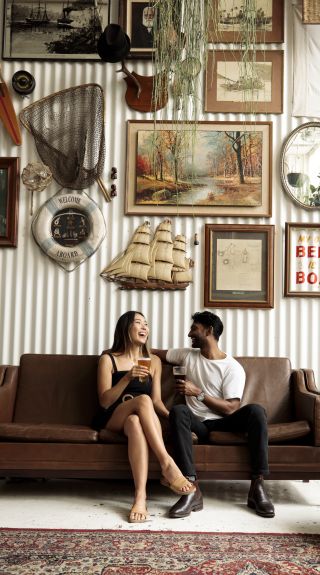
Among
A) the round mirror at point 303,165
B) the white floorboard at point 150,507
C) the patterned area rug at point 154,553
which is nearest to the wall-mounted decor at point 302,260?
the round mirror at point 303,165

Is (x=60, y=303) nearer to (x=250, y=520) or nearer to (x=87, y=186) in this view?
(x=87, y=186)

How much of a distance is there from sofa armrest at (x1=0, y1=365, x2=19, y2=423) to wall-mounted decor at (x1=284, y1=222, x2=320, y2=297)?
194cm

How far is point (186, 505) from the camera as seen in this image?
326 centimetres

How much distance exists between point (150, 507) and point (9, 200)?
8.07ft

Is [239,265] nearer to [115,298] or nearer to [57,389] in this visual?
[115,298]

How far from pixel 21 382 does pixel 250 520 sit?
1736mm

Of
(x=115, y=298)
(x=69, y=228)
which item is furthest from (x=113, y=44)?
(x=115, y=298)

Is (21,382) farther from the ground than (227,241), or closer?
closer

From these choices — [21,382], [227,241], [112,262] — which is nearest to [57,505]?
[21,382]

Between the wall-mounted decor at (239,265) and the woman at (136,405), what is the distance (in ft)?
2.78

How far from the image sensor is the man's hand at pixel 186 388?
3723mm

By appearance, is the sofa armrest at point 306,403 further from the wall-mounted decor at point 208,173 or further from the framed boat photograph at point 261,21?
the framed boat photograph at point 261,21

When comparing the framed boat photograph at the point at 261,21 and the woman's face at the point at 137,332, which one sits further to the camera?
the framed boat photograph at the point at 261,21

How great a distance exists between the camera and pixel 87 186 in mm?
4734
